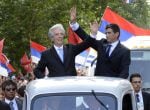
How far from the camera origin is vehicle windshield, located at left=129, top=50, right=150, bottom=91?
17.1 metres

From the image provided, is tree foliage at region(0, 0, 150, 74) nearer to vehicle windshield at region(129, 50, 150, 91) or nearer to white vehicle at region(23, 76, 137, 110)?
vehicle windshield at region(129, 50, 150, 91)

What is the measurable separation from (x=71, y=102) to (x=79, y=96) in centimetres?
12

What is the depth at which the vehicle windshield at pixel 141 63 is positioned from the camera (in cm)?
1705

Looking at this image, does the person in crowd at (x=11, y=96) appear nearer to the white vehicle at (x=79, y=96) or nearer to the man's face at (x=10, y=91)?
the man's face at (x=10, y=91)

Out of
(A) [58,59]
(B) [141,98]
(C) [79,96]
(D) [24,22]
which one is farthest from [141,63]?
(D) [24,22]

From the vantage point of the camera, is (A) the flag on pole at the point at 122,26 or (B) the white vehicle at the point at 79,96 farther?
(A) the flag on pole at the point at 122,26

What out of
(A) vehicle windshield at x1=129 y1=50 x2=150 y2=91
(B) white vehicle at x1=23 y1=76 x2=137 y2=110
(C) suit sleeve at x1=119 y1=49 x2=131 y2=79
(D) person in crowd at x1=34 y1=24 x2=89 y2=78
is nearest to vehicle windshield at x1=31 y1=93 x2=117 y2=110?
(B) white vehicle at x1=23 y1=76 x2=137 y2=110

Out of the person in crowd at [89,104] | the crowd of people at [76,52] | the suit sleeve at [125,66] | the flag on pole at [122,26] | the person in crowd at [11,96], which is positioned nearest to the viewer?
the person in crowd at [89,104]

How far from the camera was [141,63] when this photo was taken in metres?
17.3

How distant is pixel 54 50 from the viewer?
11.3m

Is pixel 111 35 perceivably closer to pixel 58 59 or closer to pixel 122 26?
pixel 58 59

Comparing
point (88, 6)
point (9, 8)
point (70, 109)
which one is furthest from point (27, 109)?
point (88, 6)

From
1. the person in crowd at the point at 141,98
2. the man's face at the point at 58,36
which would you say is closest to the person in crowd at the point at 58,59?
the man's face at the point at 58,36

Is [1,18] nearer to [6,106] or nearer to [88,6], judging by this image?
[88,6]
